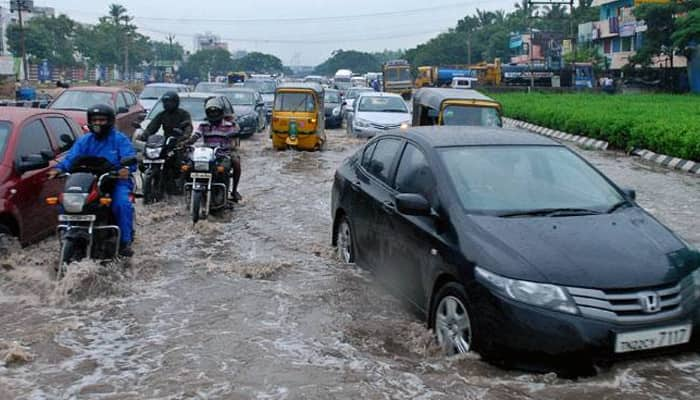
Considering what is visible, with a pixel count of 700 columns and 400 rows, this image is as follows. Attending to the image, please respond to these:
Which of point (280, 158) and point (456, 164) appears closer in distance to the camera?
point (456, 164)

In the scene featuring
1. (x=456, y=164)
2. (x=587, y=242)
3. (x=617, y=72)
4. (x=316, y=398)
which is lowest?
(x=316, y=398)

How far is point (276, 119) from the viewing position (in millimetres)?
19703

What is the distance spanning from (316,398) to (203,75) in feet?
392

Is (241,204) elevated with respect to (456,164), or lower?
lower

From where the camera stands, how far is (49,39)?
230 ft

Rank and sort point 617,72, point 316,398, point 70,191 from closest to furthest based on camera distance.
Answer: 1. point 316,398
2. point 70,191
3. point 617,72

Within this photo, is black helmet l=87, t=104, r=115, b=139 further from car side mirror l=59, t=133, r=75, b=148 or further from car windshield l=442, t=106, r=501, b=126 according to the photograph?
car windshield l=442, t=106, r=501, b=126

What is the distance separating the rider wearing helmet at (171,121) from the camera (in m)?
11.0

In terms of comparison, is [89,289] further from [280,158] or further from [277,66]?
[277,66]

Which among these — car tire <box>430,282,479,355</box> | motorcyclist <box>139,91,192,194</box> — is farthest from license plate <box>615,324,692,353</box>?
motorcyclist <box>139,91,192,194</box>

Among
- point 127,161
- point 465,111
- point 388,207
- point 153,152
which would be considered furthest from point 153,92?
point 388,207

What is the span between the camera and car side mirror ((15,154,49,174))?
7148 mm

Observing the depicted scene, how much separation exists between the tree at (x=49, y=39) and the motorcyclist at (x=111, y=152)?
6480 cm

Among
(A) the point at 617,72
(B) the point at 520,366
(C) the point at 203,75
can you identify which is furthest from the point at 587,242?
(C) the point at 203,75
